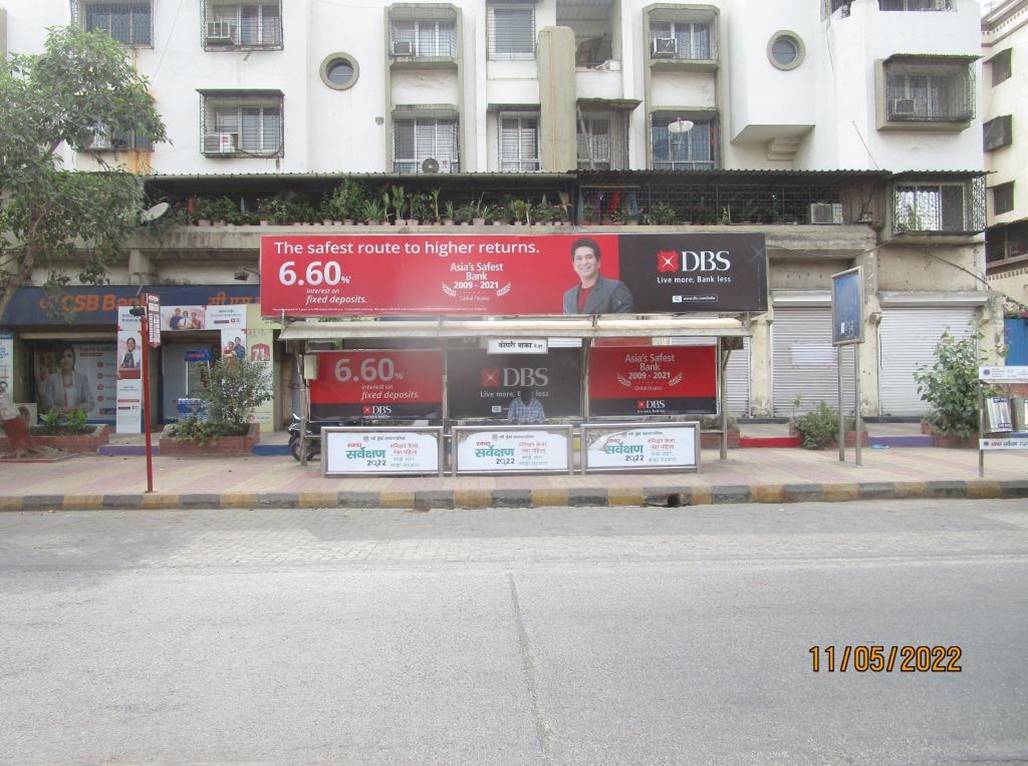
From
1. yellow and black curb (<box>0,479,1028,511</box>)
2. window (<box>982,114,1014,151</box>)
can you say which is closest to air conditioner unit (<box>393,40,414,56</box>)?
yellow and black curb (<box>0,479,1028,511</box>)

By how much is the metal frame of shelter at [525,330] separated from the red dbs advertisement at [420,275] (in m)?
0.25

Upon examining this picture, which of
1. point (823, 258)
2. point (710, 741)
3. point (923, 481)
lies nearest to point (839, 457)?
point (923, 481)

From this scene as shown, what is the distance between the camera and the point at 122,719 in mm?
3676

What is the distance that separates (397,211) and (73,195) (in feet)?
24.3

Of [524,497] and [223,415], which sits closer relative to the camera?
[524,497]

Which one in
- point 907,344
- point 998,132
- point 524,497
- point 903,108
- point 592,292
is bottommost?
point 524,497

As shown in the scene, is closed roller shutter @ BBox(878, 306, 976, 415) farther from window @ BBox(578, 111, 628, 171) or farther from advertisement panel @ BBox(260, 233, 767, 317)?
advertisement panel @ BBox(260, 233, 767, 317)

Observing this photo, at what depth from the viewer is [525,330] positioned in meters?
11.9

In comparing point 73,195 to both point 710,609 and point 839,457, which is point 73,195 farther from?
point 839,457

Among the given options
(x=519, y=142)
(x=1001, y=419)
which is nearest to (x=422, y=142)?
(x=519, y=142)

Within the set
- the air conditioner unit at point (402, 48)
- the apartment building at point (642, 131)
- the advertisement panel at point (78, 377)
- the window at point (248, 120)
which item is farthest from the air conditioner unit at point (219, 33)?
the advertisement panel at point (78, 377)

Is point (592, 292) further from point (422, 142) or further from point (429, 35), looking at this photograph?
point (429, 35)

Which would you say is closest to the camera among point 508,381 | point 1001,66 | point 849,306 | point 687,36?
point 849,306

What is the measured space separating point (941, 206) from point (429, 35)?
588 inches
